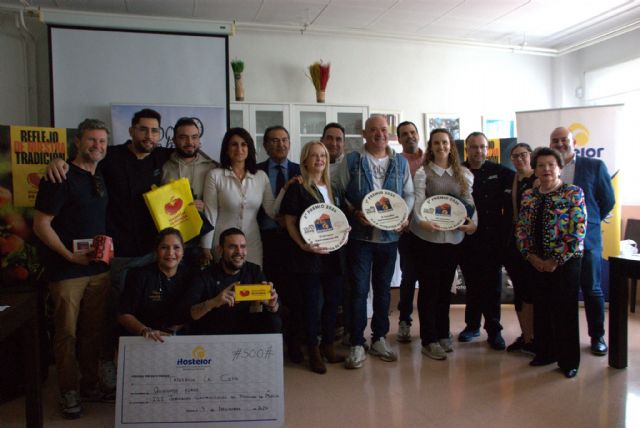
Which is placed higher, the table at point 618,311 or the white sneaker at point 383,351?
the table at point 618,311

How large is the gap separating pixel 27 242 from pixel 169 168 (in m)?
1.19

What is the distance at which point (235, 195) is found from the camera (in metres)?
2.72

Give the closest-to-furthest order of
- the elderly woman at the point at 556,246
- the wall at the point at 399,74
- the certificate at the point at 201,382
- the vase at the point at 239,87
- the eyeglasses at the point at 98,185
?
1. the certificate at the point at 201,382
2. the eyeglasses at the point at 98,185
3. the elderly woman at the point at 556,246
4. the vase at the point at 239,87
5. the wall at the point at 399,74

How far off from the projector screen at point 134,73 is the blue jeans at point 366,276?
188cm

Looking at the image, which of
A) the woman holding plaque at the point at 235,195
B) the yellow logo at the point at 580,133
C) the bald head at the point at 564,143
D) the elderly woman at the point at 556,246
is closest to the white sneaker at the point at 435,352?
the elderly woman at the point at 556,246

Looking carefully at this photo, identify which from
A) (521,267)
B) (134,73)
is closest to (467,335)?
(521,267)

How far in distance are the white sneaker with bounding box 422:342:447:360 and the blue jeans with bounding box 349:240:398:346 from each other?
39 centimetres

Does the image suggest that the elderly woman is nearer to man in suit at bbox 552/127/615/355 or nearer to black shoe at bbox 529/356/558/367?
black shoe at bbox 529/356/558/367

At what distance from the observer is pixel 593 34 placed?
559cm

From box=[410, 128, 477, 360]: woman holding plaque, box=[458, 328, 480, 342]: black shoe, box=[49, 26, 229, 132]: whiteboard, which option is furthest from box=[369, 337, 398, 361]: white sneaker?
box=[49, 26, 229, 132]: whiteboard

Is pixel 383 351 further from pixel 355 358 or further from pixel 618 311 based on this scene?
pixel 618 311

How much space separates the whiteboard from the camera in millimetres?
4043

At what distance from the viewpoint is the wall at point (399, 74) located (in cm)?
525

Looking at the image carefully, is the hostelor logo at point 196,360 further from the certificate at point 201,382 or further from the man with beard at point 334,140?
the man with beard at point 334,140
